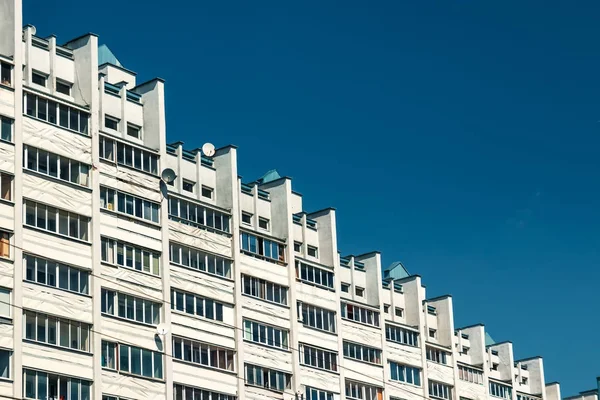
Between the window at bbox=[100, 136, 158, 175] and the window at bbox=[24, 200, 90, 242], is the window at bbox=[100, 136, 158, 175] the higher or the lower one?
the higher one

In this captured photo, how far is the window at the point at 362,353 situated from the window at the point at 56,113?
30.0 metres

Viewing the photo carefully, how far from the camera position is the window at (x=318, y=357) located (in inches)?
3903

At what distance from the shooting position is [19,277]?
254 feet

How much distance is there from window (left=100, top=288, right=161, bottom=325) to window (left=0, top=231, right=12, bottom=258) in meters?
7.20

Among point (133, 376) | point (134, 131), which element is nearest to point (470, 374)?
point (134, 131)

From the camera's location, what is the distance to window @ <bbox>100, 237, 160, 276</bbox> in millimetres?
84250

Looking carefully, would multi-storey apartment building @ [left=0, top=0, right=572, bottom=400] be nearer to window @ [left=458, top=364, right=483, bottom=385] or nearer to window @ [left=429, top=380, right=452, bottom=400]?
window @ [left=429, top=380, right=452, bottom=400]

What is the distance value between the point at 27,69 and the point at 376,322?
37.7m

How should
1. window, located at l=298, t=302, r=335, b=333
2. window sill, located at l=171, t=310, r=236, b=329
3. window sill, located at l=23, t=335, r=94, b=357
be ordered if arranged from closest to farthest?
window sill, located at l=23, t=335, r=94, b=357, window sill, located at l=171, t=310, r=236, b=329, window, located at l=298, t=302, r=335, b=333

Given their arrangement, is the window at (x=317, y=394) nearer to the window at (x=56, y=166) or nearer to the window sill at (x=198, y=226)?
the window sill at (x=198, y=226)

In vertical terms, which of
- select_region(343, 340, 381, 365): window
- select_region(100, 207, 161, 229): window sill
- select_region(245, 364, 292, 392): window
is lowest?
select_region(245, 364, 292, 392): window

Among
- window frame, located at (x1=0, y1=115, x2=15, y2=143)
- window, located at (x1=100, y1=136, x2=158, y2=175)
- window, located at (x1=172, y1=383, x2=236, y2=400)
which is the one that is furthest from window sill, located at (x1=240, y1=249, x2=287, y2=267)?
window frame, located at (x1=0, y1=115, x2=15, y2=143)

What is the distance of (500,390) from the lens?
124000mm

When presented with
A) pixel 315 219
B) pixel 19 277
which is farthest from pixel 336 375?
pixel 19 277
